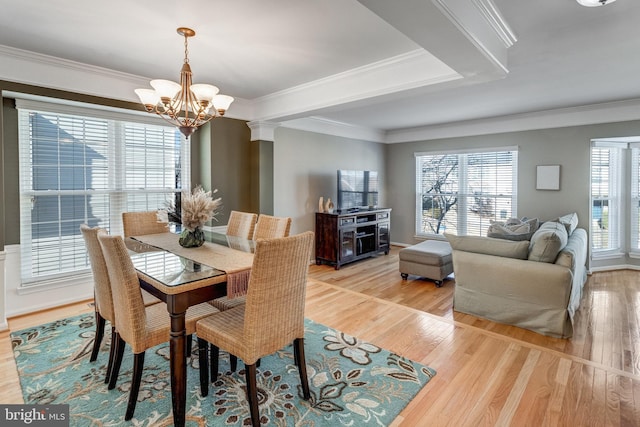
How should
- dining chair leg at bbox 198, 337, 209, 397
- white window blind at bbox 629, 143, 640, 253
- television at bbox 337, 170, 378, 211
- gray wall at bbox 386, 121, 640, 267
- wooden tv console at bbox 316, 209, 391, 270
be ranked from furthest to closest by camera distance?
television at bbox 337, 170, 378, 211, wooden tv console at bbox 316, 209, 391, 270, white window blind at bbox 629, 143, 640, 253, gray wall at bbox 386, 121, 640, 267, dining chair leg at bbox 198, 337, 209, 397

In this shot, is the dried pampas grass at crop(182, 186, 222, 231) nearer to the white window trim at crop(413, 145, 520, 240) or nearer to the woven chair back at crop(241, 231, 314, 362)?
the woven chair back at crop(241, 231, 314, 362)

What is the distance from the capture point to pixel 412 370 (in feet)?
7.66

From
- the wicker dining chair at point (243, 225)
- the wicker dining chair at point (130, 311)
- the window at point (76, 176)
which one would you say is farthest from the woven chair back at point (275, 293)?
the window at point (76, 176)

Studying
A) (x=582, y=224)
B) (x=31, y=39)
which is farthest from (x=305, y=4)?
(x=582, y=224)

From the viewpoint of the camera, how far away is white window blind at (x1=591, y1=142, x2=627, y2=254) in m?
5.09

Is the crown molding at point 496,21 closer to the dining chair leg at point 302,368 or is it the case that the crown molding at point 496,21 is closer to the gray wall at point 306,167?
the dining chair leg at point 302,368

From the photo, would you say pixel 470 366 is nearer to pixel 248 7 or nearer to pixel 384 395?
pixel 384 395

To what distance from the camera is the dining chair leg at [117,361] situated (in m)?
2.02

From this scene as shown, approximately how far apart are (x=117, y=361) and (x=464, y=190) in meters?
6.04

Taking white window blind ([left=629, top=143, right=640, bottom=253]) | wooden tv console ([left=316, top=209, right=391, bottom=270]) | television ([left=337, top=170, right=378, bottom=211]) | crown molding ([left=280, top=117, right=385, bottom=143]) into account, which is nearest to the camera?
white window blind ([left=629, top=143, right=640, bottom=253])

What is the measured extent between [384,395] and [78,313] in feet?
10.2

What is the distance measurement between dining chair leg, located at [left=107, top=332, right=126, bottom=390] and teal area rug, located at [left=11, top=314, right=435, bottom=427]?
5cm

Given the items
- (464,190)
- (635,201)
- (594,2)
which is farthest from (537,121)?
(594,2)
